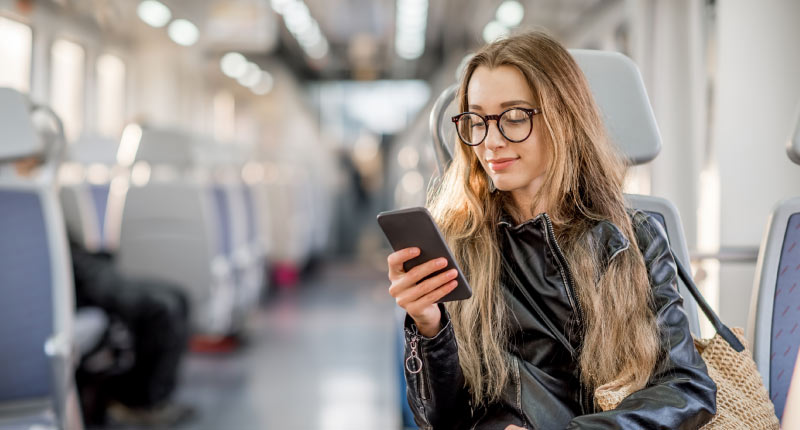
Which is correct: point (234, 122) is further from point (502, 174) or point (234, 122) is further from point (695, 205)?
point (502, 174)

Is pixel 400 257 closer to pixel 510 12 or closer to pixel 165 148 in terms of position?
pixel 165 148

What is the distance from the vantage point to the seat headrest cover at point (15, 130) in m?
2.12

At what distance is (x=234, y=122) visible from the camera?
12.7 meters

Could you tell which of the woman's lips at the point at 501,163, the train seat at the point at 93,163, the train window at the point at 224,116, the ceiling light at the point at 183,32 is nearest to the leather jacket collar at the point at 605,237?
the woman's lips at the point at 501,163

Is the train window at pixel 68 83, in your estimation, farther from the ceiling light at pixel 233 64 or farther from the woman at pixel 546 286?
the woman at pixel 546 286

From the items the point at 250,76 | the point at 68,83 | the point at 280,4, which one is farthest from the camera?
the point at 250,76

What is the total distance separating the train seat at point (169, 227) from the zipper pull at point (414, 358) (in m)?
3.44

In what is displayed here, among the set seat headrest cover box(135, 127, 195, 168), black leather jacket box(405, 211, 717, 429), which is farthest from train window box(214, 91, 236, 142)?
black leather jacket box(405, 211, 717, 429)

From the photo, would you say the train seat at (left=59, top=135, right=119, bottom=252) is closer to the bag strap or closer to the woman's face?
the woman's face

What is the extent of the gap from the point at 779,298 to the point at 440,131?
84cm

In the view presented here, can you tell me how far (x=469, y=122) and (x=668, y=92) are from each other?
2917mm

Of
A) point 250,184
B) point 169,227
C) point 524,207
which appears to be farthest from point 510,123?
point 250,184

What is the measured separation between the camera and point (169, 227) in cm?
438

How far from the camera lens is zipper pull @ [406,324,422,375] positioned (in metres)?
1.15
